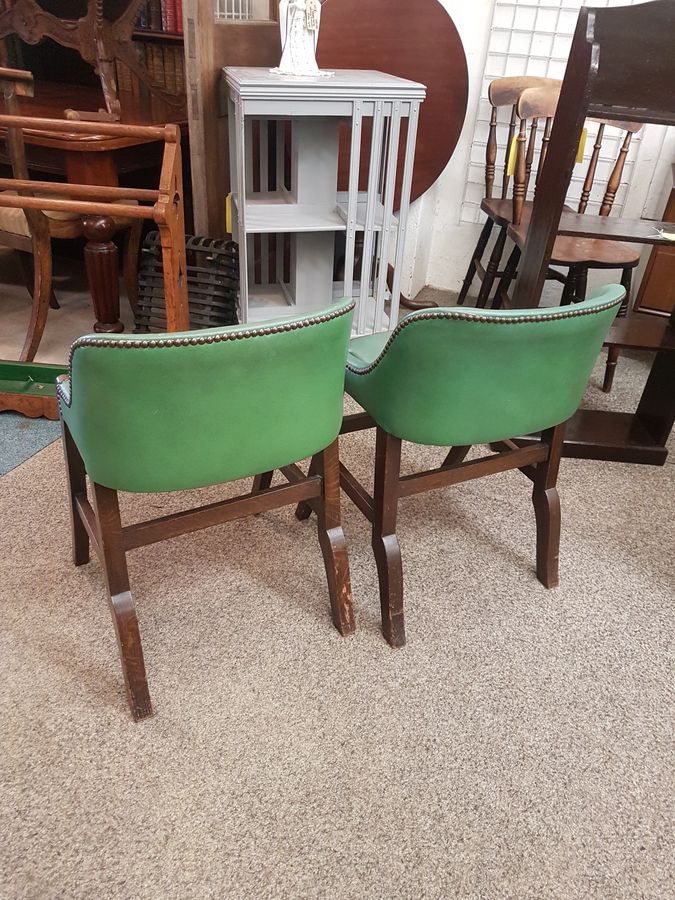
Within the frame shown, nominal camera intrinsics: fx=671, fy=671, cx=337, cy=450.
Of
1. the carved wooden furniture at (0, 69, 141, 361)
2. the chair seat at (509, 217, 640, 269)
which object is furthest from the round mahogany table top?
the carved wooden furniture at (0, 69, 141, 361)

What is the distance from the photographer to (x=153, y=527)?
4.01 ft

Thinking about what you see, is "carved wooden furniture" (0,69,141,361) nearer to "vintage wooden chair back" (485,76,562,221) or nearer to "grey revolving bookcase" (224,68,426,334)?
"grey revolving bookcase" (224,68,426,334)

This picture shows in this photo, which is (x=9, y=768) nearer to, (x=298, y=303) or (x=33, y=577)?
(x=33, y=577)

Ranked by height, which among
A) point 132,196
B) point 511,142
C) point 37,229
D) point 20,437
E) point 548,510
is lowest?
point 20,437

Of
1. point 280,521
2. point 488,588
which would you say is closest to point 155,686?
point 280,521

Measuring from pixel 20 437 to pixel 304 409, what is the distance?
1329mm

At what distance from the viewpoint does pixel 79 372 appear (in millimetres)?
1003

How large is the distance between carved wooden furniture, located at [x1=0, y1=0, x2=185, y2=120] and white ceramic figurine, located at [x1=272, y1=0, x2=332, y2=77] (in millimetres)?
617

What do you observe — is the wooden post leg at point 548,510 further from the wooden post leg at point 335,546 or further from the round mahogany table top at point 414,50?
the round mahogany table top at point 414,50

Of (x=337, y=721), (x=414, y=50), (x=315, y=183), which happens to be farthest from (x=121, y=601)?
(x=414, y=50)

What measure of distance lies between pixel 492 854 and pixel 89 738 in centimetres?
74

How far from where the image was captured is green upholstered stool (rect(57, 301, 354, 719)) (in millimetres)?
994

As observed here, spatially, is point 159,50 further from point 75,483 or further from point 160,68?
point 75,483

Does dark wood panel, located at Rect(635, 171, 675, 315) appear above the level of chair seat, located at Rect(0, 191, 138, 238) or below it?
below
